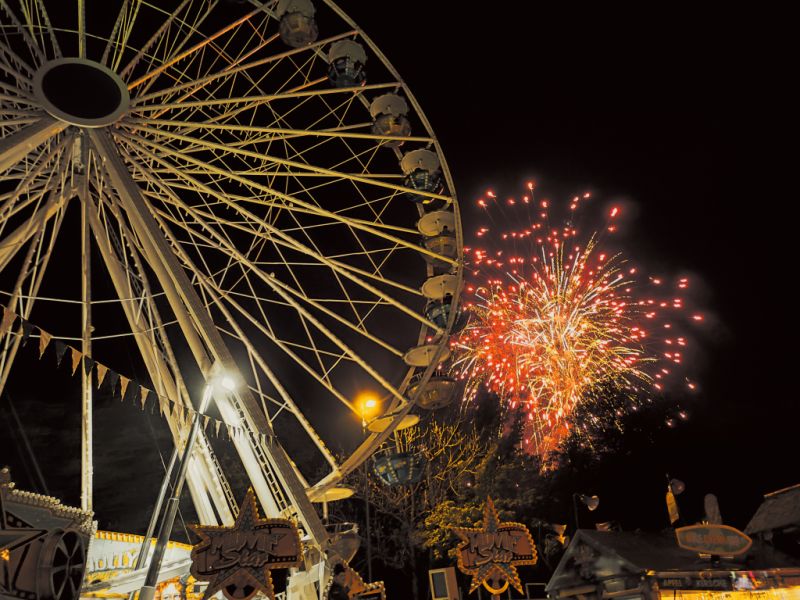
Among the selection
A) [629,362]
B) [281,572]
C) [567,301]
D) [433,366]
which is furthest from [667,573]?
[281,572]

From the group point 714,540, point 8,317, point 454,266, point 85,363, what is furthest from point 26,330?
point 714,540

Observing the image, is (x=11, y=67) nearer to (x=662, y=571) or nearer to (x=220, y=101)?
(x=220, y=101)

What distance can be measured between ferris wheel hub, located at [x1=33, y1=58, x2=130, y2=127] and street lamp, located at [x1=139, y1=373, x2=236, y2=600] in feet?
14.3

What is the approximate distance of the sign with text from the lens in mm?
8820

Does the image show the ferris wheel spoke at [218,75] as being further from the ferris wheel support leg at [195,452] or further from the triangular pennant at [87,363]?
the triangular pennant at [87,363]

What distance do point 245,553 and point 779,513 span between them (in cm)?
1289

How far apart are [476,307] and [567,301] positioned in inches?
118

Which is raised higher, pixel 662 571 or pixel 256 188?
pixel 256 188

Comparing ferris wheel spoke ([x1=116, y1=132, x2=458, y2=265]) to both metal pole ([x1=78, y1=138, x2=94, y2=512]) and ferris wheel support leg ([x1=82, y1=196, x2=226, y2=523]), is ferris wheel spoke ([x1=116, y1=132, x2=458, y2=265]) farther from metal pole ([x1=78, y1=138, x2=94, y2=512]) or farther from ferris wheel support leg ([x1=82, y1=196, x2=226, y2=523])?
ferris wheel support leg ([x1=82, y1=196, x2=226, y2=523])

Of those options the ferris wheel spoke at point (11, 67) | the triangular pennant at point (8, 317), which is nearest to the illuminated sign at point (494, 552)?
the triangular pennant at point (8, 317)

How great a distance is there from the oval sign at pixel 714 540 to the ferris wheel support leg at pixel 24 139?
1384 centimetres

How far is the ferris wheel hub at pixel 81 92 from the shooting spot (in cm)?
962

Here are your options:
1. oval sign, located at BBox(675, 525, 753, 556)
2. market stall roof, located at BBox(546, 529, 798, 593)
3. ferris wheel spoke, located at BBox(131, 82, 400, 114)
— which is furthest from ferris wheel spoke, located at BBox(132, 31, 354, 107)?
oval sign, located at BBox(675, 525, 753, 556)

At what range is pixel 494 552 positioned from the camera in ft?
39.7
